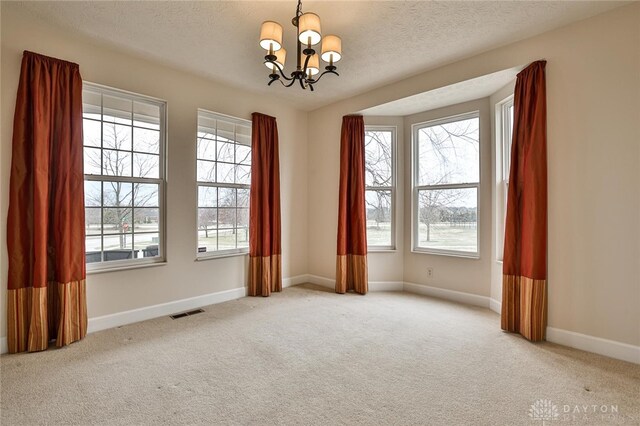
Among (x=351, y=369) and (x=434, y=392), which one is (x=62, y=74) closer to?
(x=351, y=369)

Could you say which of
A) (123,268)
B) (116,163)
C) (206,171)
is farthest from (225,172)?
(123,268)

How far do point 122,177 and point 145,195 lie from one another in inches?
11.6

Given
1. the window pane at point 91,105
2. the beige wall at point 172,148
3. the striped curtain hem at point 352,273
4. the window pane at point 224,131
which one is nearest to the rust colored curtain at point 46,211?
the beige wall at point 172,148

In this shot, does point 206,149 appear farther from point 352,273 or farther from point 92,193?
point 352,273

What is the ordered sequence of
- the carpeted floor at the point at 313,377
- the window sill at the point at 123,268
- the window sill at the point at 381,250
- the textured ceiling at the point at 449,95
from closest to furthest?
the carpeted floor at the point at 313,377, the window sill at the point at 123,268, the textured ceiling at the point at 449,95, the window sill at the point at 381,250

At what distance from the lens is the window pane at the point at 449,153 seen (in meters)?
3.92

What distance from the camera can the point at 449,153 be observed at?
4152mm

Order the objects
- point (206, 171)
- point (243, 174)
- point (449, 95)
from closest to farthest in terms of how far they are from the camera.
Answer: point (449, 95), point (206, 171), point (243, 174)

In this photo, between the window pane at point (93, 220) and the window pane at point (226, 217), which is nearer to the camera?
the window pane at point (93, 220)

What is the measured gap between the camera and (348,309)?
3.65 meters

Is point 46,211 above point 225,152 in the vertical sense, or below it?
below

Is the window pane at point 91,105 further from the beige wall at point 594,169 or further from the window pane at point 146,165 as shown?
the beige wall at point 594,169

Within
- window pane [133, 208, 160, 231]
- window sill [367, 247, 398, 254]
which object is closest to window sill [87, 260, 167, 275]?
window pane [133, 208, 160, 231]

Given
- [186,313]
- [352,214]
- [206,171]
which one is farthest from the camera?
[352,214]
